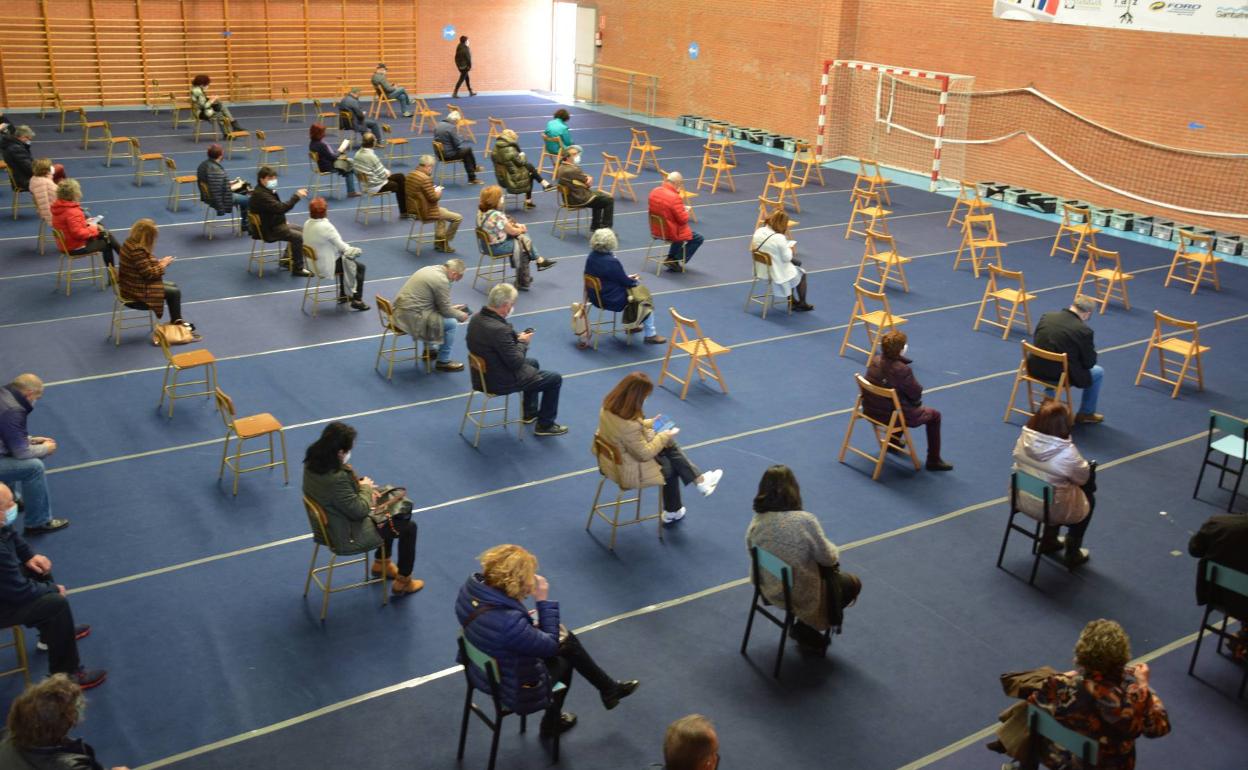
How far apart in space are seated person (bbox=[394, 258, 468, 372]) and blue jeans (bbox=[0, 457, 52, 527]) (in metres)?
4.01

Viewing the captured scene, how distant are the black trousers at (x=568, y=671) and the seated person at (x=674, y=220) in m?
9.41

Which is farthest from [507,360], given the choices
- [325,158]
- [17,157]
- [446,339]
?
[17,157]

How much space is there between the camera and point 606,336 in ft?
42.4

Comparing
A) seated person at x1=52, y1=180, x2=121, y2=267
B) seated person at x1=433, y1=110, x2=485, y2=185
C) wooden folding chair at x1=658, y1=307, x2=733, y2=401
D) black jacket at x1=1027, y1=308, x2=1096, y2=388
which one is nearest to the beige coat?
wooden folding chair at x1=658, y1=307, x2=733, y2=401

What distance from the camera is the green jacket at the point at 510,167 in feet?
59.0

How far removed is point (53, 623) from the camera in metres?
6.41

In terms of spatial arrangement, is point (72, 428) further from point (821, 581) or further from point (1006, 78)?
point (1006, 78)

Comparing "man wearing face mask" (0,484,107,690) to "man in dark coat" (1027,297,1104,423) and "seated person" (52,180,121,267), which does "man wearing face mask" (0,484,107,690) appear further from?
"man in dark coat" (1027,297,1104,423)

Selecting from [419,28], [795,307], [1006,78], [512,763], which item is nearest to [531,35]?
[419,28]

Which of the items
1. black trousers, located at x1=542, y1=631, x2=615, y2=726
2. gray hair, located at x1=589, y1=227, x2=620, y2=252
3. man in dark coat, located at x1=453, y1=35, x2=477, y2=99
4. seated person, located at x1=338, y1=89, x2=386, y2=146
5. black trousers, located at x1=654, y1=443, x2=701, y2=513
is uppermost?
man in dark coat, located at x1=453, y1=35, x2=477, y2=99

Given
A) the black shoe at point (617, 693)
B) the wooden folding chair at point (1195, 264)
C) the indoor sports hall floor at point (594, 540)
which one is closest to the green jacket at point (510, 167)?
the indoor sports hall floor at point (594, 540)

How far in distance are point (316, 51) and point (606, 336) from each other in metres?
19.6

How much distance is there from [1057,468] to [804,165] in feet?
55.4

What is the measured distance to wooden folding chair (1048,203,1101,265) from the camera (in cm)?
1622
